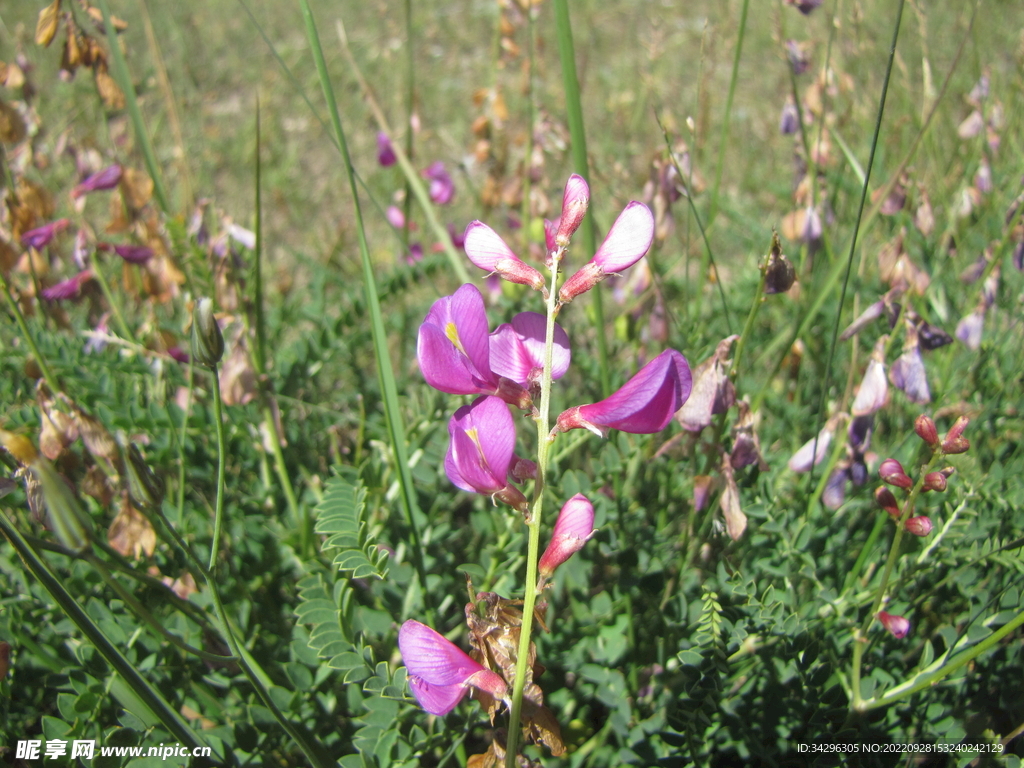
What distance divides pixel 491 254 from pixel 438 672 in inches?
17.2

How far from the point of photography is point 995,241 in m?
1.86

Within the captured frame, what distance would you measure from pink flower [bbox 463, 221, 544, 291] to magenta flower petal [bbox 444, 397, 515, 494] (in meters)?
0.14

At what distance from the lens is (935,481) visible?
0.84 m

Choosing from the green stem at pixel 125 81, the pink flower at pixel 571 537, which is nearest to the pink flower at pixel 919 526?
the pink flower at pixel 571 537

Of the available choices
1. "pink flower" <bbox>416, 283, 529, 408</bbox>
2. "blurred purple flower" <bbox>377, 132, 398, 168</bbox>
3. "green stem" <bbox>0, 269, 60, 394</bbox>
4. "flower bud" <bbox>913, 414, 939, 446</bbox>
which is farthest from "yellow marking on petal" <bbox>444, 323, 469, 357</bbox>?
"blurred purple flower" <bbox>377, 132, 398, 168</bbox>

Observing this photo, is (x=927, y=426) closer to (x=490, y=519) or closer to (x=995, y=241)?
(x=490, y=519)

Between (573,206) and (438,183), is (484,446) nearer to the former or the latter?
(573,206)

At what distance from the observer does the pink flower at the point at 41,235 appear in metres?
1.52

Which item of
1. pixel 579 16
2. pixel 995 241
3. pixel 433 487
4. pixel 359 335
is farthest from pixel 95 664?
pixel 579 16

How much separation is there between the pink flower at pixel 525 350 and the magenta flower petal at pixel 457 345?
45 mm

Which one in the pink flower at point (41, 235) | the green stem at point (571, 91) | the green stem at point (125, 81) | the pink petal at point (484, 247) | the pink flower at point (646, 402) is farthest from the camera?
the pink flower at point (41, 235)

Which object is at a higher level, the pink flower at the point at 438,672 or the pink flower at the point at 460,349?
the pink flower at the point at 460,349

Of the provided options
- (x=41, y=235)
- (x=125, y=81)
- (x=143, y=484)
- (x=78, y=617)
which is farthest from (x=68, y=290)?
(x=78, y=617)

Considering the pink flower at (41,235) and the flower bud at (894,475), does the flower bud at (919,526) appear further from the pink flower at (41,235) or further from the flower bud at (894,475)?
the pink flower at (41,235)
